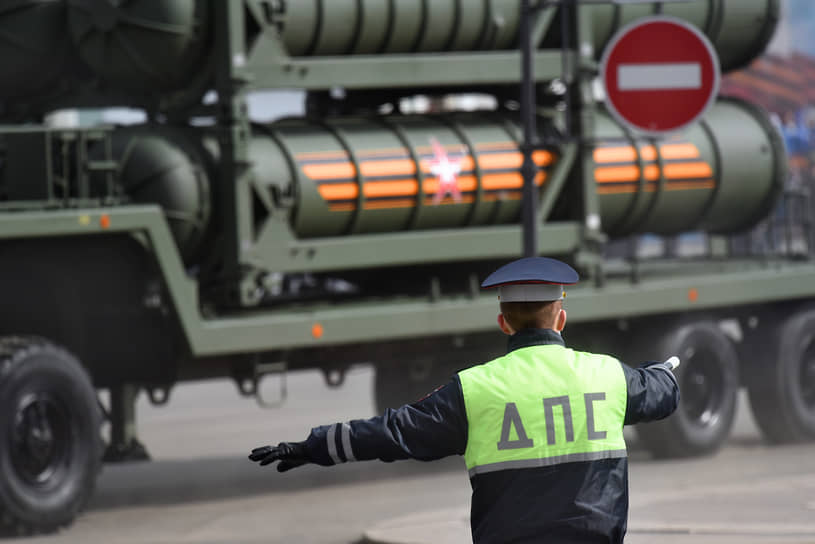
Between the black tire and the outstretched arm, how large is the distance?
8605 mm

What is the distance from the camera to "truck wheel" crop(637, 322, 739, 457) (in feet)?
45.3

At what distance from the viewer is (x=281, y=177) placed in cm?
1207

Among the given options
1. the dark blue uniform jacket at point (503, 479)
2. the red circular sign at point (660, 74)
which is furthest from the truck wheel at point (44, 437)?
the dark blue uniform jacket at point (503, 479)

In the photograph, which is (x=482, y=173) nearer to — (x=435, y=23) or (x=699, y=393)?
(x=435, y=23)

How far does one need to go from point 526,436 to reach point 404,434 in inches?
12.4

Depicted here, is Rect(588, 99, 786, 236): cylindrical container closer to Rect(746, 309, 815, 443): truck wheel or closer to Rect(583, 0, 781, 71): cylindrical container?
Rect(583, 0, 781, 71): cylindrical container

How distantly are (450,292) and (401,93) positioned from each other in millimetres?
1637

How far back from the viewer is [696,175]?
14.2 m

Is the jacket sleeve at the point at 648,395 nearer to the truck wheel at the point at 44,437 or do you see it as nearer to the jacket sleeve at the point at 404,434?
the jacket sleeve at the point at 404,434

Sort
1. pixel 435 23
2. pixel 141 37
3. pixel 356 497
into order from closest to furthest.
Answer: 1. pixel 141 37
2. pixel 356 497
3. pixel 435 23

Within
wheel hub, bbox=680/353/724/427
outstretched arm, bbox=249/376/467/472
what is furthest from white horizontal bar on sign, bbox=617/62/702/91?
outstretched arm, bbox=249/376/467/472

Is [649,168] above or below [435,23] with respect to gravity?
below

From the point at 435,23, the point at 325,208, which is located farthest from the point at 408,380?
the point at 435,23

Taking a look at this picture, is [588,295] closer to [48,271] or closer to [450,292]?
[450,292]
